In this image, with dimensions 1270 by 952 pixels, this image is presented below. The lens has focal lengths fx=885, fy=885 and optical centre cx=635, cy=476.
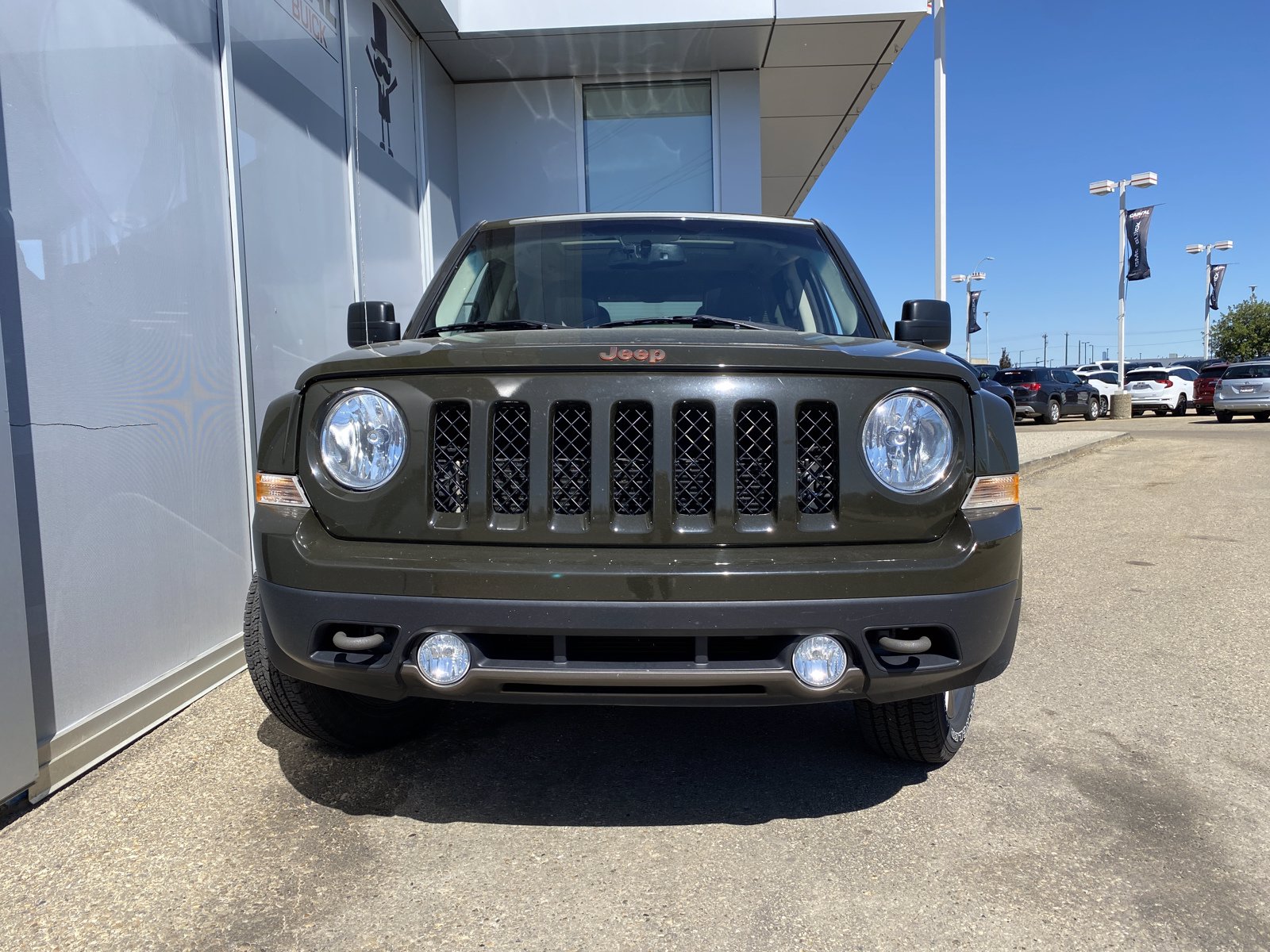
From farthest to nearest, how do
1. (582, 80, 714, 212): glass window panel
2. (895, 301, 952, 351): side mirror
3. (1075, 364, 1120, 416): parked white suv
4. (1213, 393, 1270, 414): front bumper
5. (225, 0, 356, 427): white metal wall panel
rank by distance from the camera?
(1075, 364, 1120, 416): parked white suv → (1213, 393, 1270, 414): front bumper → (582, 80, 714, 212): glass window panel → (225, 0, 356, 427): white metal wall panel → (895, 301, 952, 351): side mirror

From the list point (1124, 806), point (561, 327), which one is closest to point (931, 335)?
point (561, 327)

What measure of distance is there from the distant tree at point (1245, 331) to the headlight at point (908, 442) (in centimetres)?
6369

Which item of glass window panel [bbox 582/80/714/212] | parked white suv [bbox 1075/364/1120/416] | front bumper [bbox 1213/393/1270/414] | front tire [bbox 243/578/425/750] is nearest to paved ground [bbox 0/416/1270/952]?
front tire [bbox 243/578/425/750]

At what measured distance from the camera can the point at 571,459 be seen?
6.78 feet

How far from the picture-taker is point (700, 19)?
6.86 meters

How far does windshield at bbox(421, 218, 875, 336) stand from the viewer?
122 inches

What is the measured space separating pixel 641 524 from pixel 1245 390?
81.4ft

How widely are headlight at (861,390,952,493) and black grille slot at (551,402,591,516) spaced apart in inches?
25.3

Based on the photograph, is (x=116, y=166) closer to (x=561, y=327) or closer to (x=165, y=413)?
(x=165, y=413)

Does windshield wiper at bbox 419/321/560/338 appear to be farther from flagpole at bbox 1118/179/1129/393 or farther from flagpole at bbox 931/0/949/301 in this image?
flagpole at bbox 1118/179/1129/393

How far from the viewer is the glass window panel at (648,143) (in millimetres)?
8141

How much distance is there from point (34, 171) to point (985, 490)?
2870 mm

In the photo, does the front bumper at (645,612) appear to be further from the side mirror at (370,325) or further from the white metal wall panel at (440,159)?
the white metal wall panel at (440,159)

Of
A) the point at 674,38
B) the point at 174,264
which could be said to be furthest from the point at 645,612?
the point at 674,38
